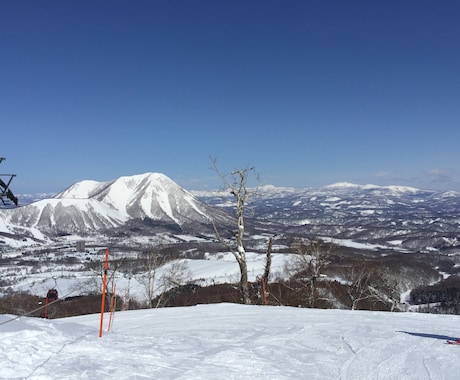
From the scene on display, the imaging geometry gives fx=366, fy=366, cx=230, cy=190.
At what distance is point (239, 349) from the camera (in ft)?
28.2

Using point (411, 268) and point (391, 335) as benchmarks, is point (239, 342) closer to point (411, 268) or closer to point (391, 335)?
point (391, 335)

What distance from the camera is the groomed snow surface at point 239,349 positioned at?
6801 mm

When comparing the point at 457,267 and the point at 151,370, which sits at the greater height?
the point at 151,370

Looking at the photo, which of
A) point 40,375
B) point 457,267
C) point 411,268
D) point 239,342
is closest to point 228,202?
point 239,342

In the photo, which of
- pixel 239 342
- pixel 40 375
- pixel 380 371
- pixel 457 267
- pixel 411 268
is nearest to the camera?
pixel 40 375

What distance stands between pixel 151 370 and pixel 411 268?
159 metres

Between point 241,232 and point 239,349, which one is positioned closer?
point 239,349

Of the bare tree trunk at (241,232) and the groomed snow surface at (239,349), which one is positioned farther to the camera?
the bare tree trunk at (241,232)

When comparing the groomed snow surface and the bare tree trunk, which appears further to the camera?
the bare tree trunk

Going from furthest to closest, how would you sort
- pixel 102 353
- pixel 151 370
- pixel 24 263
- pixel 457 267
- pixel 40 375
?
1. pixel 24 263
2. pixel 457 267
3. pixel 102 353
4. pixel 151 370
5. pixel 40 375

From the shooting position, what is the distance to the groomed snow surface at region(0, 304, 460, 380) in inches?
268

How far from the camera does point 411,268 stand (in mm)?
144875

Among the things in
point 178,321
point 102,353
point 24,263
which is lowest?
point 24,263

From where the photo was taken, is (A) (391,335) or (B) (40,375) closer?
(B) (40,375)
